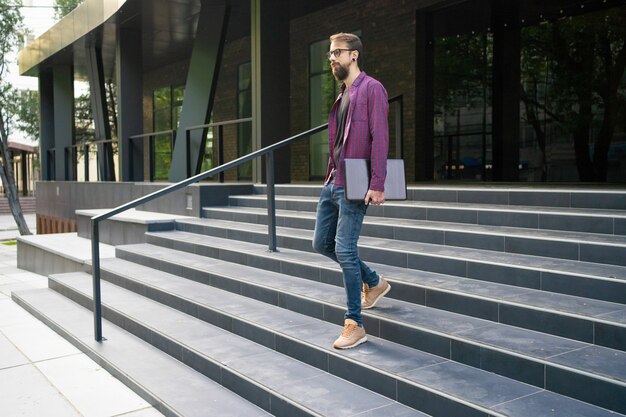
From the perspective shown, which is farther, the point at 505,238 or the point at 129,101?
the point at 129,101

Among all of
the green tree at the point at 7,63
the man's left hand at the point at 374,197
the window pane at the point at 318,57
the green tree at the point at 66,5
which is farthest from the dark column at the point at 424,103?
the green tree at the point at 66,5

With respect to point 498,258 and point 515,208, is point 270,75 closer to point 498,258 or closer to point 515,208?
point 515,208

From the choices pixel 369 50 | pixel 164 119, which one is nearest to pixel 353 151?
pixel 369 50

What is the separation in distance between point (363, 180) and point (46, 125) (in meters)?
18.4

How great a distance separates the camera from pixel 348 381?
350cm

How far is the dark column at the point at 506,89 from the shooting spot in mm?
9500

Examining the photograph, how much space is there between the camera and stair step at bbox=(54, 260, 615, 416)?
9.35ft

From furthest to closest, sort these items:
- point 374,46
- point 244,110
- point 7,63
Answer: point 7,63
point 244,110
point 374,46

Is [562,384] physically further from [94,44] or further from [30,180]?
[30,180]

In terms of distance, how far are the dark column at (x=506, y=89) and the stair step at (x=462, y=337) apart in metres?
5.61

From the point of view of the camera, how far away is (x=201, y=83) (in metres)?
11.1

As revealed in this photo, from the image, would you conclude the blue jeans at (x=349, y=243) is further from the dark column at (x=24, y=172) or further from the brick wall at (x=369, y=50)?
the dark column at (x=24, y=172)

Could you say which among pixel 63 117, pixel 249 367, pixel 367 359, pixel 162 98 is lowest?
pixel 249 367

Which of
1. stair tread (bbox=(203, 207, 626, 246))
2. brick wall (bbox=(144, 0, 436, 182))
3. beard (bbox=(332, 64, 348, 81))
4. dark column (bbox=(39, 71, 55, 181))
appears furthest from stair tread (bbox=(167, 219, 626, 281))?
dark column (bbox=(39, 71, 55, 181))
